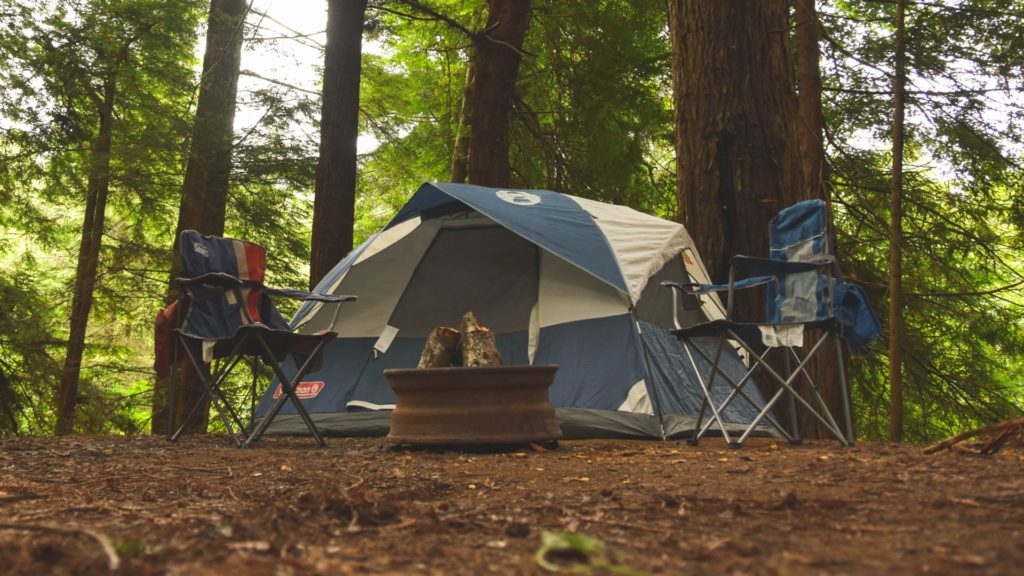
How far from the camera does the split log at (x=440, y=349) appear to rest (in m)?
4.12

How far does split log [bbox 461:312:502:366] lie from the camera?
4.04 m

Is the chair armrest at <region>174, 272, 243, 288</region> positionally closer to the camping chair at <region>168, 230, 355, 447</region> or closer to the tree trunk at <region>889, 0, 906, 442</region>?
the camping chair at <region>168, 230, 355, 447</region>

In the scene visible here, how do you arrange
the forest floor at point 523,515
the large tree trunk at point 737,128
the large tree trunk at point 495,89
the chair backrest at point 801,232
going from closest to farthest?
the forest floor at point 523,515 < the chair backrest at point 801,232 < the large tree trunk at point 737,128 < the large tree trunk at point 495,89

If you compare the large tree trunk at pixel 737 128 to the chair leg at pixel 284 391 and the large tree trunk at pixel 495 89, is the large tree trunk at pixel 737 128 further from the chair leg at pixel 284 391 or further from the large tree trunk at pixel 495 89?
the large tree trunk at pixel 495 89

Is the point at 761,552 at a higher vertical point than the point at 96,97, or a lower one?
lower

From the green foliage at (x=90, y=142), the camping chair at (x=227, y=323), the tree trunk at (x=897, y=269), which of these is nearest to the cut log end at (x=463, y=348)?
the camping chair at (x=227, y=323)

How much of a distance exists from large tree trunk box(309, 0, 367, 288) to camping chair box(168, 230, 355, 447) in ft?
6.40

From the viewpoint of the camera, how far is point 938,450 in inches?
115

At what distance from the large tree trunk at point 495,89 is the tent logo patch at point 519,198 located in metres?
2.88

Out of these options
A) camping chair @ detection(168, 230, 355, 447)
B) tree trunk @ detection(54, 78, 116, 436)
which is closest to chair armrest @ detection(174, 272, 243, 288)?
camping chair @ detection(168, 230, 355, 447)

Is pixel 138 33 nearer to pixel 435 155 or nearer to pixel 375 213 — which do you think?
pixel 435 155

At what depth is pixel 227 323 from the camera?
4555mm

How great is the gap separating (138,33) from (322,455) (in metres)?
5.70

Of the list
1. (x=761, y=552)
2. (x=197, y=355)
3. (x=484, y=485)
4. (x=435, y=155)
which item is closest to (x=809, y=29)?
(x=435, y=155)
